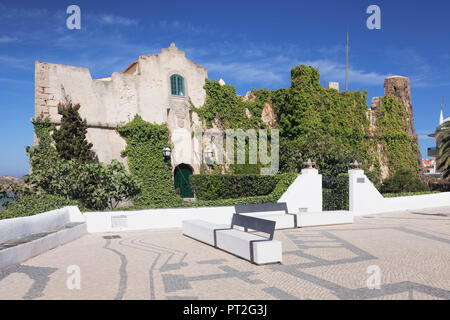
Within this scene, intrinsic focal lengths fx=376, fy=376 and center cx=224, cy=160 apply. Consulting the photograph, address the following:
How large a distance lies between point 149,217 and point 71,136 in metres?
6.76

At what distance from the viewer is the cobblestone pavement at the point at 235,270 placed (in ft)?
18.6

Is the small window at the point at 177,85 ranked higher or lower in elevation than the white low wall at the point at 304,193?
higher

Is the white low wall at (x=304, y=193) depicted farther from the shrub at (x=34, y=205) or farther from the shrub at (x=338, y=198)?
the shrub at (x=34, y=205)

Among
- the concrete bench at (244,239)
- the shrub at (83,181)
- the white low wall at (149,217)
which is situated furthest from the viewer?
the shrub at (83,181)

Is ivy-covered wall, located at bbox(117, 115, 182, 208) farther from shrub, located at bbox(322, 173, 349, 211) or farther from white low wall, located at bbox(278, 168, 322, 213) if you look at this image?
shrub, located at bbox(322, 173, 349, 211)

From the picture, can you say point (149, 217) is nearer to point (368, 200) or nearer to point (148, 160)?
point (148, 160)

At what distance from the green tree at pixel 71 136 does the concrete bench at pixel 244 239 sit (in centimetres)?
815

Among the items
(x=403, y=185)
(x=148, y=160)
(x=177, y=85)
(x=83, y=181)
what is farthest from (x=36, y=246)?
(x=403, y=185)

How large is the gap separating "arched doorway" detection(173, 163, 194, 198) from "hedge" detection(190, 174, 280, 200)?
1.75 metres

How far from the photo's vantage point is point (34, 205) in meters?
11.8

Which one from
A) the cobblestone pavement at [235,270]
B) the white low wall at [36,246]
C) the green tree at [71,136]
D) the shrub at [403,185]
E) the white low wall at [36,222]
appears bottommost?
the cobblestone pavement at [235,270]

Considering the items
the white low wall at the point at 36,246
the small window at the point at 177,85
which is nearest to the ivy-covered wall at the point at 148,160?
the small window at the point at 177,85

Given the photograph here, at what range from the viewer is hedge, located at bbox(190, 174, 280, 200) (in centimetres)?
1723
